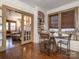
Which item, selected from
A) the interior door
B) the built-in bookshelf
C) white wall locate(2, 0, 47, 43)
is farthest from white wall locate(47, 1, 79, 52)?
the interior door

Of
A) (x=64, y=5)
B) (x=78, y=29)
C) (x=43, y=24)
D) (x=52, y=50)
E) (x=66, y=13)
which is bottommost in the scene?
(x=52, y=50)

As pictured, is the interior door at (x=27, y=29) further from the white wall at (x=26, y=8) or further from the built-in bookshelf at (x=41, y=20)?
the built-in bookshelf at (x=41, y=20)

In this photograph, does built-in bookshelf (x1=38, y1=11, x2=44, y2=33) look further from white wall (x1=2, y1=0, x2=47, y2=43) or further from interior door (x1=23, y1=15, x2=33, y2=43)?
interior door (x1=23, y1=15, x2=33, y2=43)

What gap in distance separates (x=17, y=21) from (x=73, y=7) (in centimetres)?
899

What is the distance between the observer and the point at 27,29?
5.85m

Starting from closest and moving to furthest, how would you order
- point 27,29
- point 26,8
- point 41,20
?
point 26,8, point 27,29, point 41,20

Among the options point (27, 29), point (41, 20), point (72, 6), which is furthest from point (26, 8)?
point (72, 6)

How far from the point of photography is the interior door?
5636 mm

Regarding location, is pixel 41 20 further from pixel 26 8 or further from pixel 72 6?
pixel 72 6

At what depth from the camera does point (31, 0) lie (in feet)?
15.7

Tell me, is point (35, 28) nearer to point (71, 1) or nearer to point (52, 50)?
point (52, 50)

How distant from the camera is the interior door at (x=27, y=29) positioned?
5636 mm

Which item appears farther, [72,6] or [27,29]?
[27,29]

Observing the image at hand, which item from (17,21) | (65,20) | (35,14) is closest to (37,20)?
(35,14)
